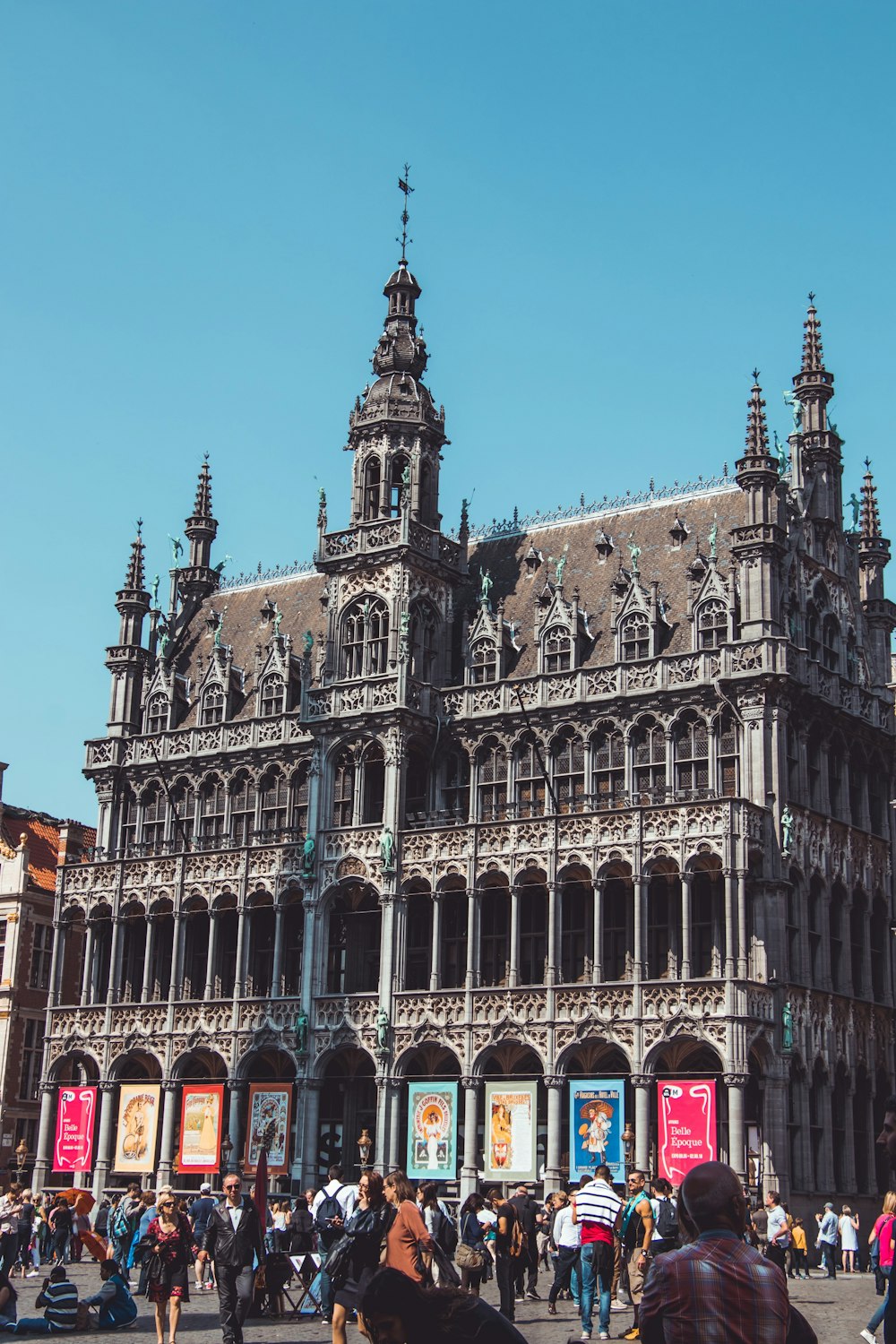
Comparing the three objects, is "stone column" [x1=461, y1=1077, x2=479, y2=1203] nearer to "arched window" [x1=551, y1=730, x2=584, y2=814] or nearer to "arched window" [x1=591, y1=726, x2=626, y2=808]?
"arched window" [x1=551, y1=730, x2=584, y2=814]

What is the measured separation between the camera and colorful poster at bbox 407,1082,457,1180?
5141cm

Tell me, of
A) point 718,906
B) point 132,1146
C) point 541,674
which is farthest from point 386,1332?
point 132,1146

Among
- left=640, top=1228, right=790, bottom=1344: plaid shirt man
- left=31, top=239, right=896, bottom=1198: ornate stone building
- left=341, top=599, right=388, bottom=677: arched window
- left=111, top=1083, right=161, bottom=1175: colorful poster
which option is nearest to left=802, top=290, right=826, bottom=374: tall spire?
left=31, top=239, right=896, bottom=1198: ornate stone building

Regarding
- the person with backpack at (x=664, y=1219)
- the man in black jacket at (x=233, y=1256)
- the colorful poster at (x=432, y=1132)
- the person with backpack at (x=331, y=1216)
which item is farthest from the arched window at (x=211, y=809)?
the man in black jacket at (x=233, y=1256)

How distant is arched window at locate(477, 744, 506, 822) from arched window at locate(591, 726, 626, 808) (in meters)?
3.32

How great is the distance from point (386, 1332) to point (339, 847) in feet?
157

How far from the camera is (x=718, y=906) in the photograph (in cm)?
5003

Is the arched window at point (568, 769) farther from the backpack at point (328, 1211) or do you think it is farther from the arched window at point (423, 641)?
the backpack at point (328, 1211)

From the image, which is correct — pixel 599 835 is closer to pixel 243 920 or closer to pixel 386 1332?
pixel 243 920

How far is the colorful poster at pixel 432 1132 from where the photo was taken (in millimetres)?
51406

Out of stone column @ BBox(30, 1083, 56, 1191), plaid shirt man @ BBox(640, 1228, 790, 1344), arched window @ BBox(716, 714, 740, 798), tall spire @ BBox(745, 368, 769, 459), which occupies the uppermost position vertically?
tall spire @ BBox(745, 368, 769, 459)

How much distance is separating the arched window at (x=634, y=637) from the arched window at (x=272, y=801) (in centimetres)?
1338

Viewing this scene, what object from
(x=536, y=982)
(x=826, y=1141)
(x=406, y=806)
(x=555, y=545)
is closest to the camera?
(x=826, y=1141)

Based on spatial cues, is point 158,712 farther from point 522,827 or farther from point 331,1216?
A: point 331,1216
